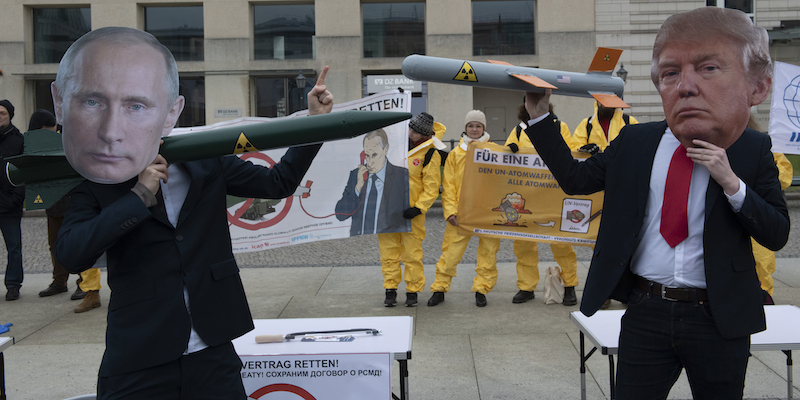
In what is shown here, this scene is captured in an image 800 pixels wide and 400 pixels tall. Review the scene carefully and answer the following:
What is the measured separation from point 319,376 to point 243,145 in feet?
4.09

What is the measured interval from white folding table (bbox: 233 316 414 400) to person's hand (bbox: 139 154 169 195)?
114 centimetres

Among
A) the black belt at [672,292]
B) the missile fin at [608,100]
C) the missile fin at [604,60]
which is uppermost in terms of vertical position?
the missile fin at [604,60]

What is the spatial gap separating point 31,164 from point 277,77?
20.6m

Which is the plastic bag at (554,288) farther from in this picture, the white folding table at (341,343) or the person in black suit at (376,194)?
the white folding table at (341,343)

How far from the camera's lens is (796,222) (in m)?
11.1

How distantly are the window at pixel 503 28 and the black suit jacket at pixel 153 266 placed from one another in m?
20.2

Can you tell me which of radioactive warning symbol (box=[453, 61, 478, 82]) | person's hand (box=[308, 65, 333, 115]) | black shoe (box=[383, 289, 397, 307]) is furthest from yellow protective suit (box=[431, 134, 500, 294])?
person's hand (box=[308, 65, 333, 115])

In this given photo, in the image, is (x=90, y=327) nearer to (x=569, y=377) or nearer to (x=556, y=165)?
(x=569, y=377)

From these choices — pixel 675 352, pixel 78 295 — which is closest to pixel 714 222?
pixel 675 352

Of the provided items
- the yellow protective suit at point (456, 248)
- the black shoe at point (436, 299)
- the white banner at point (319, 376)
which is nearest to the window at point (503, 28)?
→ the yellow protective suit at point (456, 248)

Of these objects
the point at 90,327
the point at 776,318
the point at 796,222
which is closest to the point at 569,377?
the point at 776,318

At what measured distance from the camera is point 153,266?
2195mm

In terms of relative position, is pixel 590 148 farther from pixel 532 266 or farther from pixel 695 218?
pixel 695 218

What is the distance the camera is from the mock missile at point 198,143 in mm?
2227
